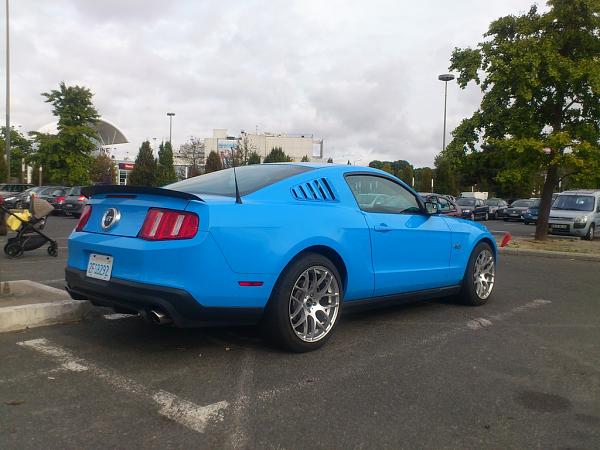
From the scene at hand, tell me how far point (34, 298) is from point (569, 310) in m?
5.79

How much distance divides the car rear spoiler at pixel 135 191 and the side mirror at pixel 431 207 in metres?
2.73

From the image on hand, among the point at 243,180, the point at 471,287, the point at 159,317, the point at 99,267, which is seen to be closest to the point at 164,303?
the point at 159,317

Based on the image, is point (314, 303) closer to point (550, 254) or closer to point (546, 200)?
point (550, 254)

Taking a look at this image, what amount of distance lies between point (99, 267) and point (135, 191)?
615 millimetres

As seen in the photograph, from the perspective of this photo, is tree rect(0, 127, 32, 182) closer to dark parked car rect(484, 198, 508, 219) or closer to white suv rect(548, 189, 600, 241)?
dark parked car rect(484, 198, 508, 219)

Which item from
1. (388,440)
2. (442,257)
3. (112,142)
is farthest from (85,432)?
(112,142)

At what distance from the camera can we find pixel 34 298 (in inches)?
203

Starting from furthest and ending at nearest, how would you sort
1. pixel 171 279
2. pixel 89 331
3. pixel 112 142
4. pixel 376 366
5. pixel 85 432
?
pixel 112 142 → pixel 89 331 → pixel 376 366 → pixel 171 279 → pixel 85 432

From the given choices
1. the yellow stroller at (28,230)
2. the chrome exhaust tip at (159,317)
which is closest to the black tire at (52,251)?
the yellow stroller at (28,230)

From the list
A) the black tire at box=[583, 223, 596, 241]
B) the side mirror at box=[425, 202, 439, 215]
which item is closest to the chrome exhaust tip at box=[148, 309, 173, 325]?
the side mirror at box=[425, 202, 439, 215]

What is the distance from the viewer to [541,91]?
1422 centimetres

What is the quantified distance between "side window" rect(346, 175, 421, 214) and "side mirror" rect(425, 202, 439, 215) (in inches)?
4.5

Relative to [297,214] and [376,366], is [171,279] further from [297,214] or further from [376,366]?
[376,366]

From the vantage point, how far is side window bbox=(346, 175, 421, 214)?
4.87 meters
